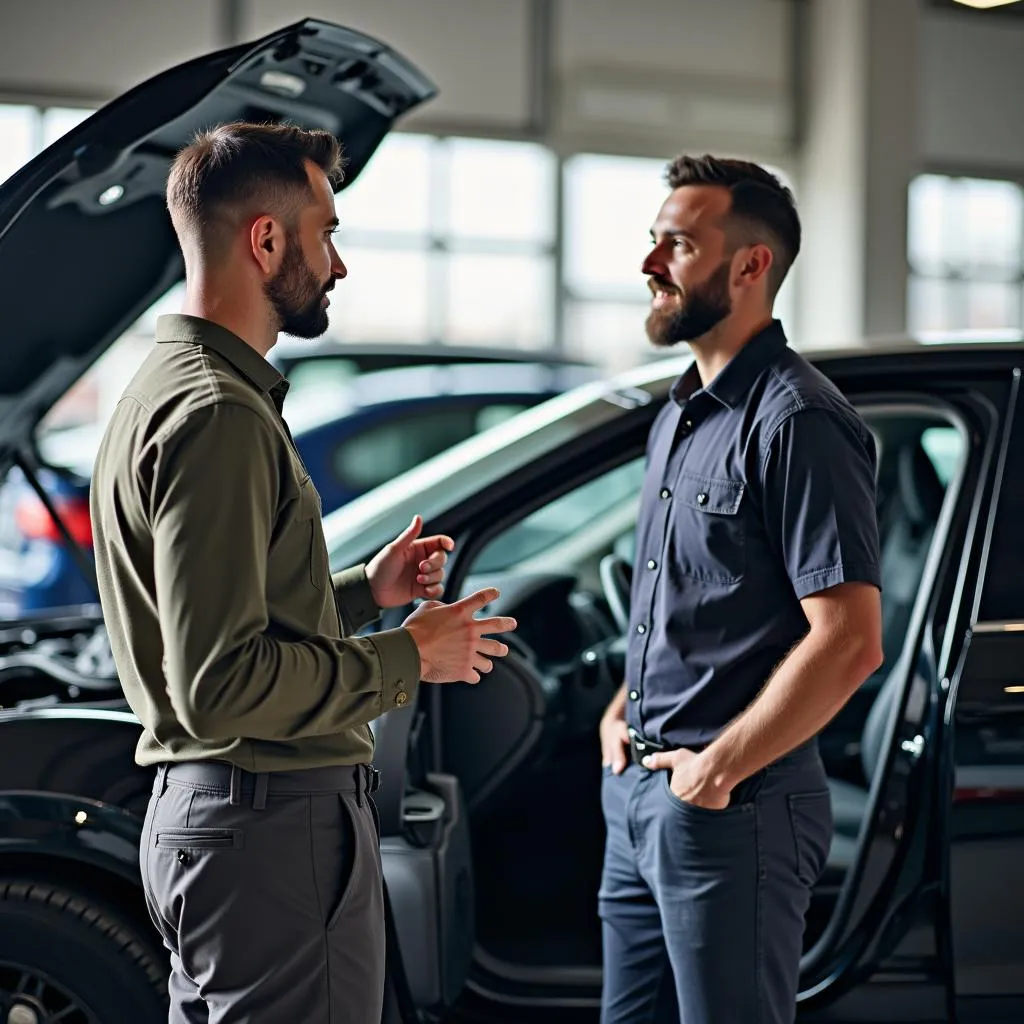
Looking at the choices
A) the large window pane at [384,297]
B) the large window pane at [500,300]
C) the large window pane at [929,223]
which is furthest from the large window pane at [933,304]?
the large window pane at [384,297]

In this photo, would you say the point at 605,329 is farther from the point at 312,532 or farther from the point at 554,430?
the point at 312,532

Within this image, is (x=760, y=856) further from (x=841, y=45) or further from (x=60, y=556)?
(x=841, y=45)

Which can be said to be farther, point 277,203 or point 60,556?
point 60,556

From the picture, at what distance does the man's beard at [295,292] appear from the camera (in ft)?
4.82

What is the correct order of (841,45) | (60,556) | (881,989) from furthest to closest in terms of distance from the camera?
1. (841,45)
2. (60,556)
3. (881,989)

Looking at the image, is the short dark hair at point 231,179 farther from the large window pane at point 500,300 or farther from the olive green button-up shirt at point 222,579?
the large window pane at point 500,300

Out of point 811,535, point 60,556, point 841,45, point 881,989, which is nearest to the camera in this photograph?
point 811,535

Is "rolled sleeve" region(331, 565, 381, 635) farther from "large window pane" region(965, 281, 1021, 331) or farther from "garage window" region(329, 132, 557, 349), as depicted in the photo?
"large window pane" region(965, 281, 1021, 331)

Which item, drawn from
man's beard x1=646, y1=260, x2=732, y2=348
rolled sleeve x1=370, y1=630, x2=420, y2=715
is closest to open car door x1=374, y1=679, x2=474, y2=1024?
rolled sleeve x1=370, y1=630, x2=420, y2=715

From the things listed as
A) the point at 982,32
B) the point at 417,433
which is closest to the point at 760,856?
the point at 417,433

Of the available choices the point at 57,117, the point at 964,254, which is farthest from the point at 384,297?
the point at 964,254

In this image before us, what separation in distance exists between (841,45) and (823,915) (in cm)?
959

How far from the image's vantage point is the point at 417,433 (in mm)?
5129

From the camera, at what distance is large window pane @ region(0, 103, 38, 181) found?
364 inches
